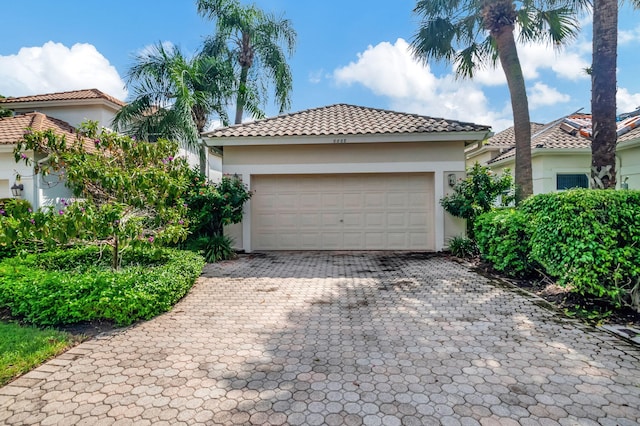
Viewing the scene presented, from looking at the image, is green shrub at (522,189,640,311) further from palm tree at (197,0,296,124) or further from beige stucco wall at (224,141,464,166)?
palm tree at (197,0,296,124)

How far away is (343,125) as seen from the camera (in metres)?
11.0

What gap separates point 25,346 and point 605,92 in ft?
32.7

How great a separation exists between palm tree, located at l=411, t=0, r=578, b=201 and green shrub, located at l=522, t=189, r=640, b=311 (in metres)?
4.58

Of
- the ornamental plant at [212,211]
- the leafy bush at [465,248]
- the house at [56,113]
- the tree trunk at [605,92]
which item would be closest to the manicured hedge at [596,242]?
the tree trunk at [605,92]

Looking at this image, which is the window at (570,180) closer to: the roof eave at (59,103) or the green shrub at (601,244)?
the green shrub at (601,244)

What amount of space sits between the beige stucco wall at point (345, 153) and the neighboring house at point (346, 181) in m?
0.03

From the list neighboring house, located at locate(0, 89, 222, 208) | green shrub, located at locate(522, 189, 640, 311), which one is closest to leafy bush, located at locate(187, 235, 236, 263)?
neighboring house, located at locate(0, 89, 222, 208)

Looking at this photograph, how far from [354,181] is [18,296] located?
27.7ft

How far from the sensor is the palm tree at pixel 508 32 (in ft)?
29.7

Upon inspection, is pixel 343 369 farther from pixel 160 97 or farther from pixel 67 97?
pixel 67 97

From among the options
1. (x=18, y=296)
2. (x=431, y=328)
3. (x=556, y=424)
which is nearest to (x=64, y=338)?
(x=18, y=296)

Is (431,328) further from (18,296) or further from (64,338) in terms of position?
(18,296)

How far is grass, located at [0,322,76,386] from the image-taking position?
322 cm

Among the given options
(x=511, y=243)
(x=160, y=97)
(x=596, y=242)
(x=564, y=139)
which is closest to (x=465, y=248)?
(x=511, y=243)
